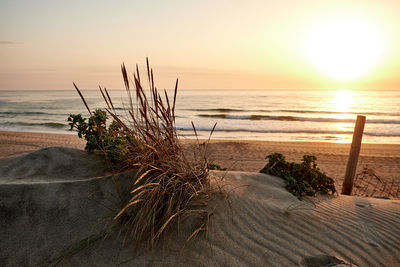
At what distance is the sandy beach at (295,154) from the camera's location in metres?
7.93

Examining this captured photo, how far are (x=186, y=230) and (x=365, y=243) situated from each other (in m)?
2.26

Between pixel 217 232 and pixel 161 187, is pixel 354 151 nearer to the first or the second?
pixel 217 232

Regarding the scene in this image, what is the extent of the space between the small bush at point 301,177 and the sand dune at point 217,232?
0.47 m

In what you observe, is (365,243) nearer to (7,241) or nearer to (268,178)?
(268,178)

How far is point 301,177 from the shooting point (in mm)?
4426

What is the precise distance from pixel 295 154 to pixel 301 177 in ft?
19.7

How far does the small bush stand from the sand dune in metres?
0.47

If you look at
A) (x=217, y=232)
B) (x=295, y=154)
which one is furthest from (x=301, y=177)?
(x=295, y=154)

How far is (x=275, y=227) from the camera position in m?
2.92

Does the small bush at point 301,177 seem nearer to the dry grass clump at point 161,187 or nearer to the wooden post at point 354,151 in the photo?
the wooden post at point 354,151

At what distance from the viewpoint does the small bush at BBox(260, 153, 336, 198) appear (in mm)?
4094

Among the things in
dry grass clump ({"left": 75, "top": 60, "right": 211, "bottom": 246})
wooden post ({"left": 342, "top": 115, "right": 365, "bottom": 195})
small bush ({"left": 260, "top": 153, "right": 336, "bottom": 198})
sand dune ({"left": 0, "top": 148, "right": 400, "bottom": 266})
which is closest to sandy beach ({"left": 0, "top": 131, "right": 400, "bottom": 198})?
wooden post ({"left": 342, "top": 115, "right": 365, "bottom": 195})

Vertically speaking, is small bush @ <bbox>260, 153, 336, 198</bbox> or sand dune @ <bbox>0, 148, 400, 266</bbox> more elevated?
small bush @ <bbox>260, 153, 336, 198</bbox>

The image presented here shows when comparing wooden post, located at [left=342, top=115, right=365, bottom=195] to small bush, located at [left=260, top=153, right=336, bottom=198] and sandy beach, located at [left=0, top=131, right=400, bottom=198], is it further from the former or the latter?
sandy beach, located at [left=0, top=131, right=400, bottom=198]
